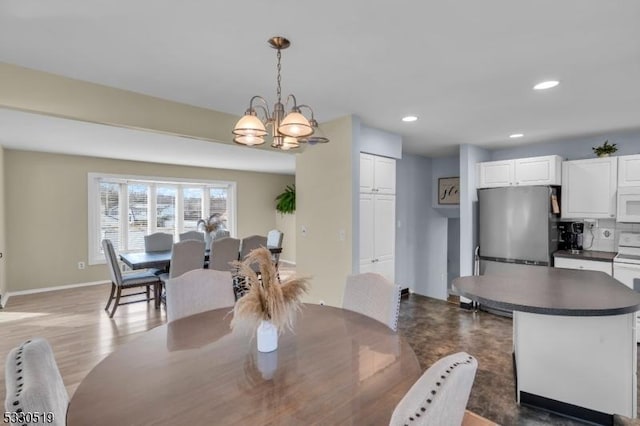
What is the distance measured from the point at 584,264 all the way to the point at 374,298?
3.25 m

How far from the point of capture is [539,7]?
5.18 feet

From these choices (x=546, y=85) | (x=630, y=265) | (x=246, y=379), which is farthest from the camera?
(x=630, y=265)

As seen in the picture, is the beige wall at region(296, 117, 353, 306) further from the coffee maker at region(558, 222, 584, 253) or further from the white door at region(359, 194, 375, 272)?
the coffee maker at region(558, 222, 584, 253)

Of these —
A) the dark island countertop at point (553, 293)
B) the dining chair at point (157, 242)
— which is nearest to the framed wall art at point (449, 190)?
the dark island countertop at point (553, 293)

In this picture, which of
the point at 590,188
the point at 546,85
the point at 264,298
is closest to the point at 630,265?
the point at 590,188

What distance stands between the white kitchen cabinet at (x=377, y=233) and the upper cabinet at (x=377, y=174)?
0.08 m

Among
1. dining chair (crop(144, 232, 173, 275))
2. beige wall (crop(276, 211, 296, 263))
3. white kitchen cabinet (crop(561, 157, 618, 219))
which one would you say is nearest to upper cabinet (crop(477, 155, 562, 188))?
white kitchen cabinet (crop(561, 157, 618, 219))

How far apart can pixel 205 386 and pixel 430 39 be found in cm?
206

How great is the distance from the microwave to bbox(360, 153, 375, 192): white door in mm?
2808

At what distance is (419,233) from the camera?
219 inches

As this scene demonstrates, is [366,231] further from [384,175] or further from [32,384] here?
[32,384]

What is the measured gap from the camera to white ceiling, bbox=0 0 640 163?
1613 millimetres

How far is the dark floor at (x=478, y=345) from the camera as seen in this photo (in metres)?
2.15

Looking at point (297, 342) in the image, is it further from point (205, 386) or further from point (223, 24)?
point (223, 24)
